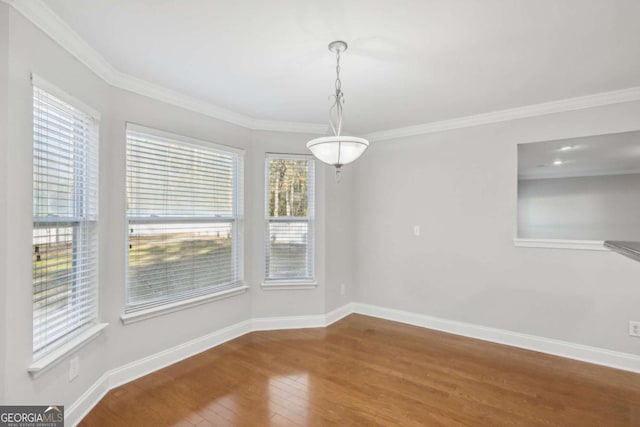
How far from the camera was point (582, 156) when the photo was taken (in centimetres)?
382

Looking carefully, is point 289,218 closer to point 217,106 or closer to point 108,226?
point 217,106

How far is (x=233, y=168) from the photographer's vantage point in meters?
3.40

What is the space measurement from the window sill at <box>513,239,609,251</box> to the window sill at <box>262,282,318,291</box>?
92.9 inches

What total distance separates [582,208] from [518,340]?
2.92 meters

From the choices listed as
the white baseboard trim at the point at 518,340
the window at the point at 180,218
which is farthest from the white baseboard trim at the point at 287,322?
the white baseboard trim at the point at 518,340

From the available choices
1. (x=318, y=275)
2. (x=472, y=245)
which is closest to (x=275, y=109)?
(x=318, y=275)

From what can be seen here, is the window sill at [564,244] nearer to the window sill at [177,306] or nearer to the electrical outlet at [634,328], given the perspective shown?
the electrical outlet at [634,328]

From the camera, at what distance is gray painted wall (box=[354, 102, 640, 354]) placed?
281 cm

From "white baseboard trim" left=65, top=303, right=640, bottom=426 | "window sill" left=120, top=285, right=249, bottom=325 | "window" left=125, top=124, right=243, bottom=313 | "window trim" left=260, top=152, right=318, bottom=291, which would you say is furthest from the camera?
"window trim" left=260, top=152, right=318, bottom=291

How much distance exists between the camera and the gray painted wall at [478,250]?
281 centimetres

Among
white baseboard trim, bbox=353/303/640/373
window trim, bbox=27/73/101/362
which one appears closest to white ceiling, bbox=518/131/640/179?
white baseboard trim, bbox=353/303/640/373

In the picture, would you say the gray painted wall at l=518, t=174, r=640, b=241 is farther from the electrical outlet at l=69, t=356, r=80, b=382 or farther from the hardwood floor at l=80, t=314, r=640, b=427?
the electrical outlet at l=69, t=356, r=80, b=382

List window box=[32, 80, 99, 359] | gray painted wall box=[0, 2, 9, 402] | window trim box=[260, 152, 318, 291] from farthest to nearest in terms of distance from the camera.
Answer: window trim box=[260, 152, 318, 291] < window box=[32, 80, 99, 359] < gray painted wall box=[0, 2, 9, 402]

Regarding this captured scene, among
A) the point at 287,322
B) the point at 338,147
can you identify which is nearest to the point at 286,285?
the point at 287,322
